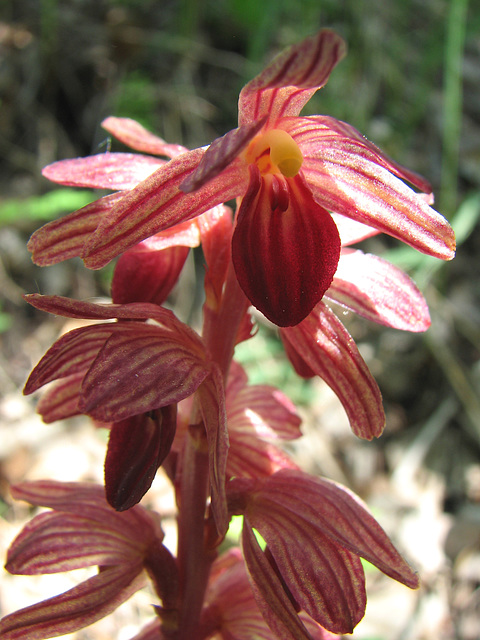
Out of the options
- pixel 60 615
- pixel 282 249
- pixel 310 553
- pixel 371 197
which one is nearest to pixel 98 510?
pixel 60 615

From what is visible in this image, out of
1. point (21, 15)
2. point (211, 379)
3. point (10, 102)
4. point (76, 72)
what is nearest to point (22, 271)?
point (10, 102)

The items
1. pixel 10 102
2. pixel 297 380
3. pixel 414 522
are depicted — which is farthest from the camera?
pixel 10 102

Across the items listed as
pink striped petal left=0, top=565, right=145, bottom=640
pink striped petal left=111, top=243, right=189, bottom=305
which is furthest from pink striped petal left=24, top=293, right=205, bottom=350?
pink striped petal left=0, top=565, right=145, bottom=640

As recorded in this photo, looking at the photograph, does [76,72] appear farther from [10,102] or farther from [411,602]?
[411,602]

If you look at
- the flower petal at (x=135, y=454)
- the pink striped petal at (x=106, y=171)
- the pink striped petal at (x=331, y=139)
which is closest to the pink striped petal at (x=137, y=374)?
the flower petal at (x=135, y=454)

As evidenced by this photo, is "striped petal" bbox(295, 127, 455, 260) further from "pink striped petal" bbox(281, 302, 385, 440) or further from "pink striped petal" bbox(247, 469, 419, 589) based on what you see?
"pink striped petal" bbox(247, 469, 419, 589)

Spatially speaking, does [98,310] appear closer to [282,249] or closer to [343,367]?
[282,249]

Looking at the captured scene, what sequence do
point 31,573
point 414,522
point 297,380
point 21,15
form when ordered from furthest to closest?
point 21,15
point 297,380
point 414,522
point 31,573
